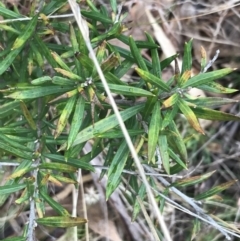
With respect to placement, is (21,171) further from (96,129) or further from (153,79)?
(153,79)

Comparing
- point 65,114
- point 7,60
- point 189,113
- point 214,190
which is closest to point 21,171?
point 65,114

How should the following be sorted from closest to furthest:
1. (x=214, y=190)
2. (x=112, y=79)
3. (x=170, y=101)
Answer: (x=170, y=101) → (x=112, y=79) → (x=214, y=190)

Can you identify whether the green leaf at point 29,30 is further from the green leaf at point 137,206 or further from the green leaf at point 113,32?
the green leaf at point 137,206

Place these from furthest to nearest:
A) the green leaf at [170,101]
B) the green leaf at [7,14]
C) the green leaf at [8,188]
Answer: the green leaf at [7,14] < the green leaf at [8,188] < the green leaf at [170,101]

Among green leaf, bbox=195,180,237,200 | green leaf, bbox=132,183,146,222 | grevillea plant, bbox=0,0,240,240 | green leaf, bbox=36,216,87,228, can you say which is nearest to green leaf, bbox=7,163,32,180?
grevillea plant, bbox=0,0,240,240

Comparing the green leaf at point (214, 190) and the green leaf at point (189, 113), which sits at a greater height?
the green leaf at point (189, 113)

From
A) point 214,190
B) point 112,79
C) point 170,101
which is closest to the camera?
point 170,101

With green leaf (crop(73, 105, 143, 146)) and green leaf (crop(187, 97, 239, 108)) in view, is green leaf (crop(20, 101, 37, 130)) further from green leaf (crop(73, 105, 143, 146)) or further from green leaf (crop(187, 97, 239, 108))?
green leaf (crop(187, 97, 239, 108))

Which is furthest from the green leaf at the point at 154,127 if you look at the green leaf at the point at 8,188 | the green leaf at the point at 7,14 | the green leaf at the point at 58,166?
the green leaf at the point at 7,14
